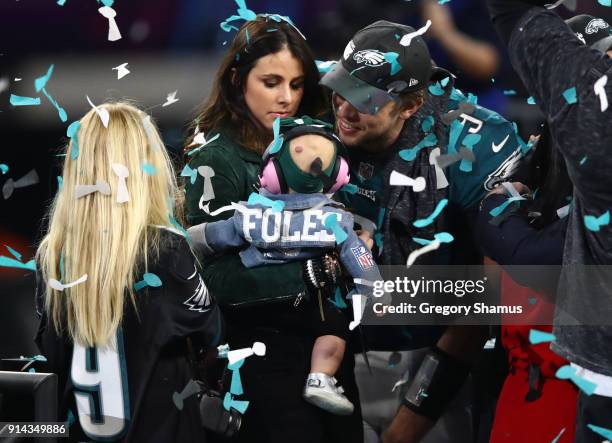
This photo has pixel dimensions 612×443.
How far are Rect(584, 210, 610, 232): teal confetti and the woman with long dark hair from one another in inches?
29.5

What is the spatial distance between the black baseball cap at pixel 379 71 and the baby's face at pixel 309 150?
237 millimetres

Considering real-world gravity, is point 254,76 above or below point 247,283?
above

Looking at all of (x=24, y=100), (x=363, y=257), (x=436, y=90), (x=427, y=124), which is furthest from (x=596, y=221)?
(x=24, y=100)

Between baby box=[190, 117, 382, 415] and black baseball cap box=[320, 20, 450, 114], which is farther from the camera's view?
black baseball cap box=[320, 20, 450, 114]

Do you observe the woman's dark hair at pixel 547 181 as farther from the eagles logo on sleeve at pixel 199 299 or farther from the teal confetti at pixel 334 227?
the eagles logo on sleeve at pixel 199 299

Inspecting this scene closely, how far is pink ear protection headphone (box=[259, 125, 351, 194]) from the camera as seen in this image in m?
2.42

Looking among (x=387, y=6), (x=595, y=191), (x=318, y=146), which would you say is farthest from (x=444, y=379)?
(x=387, y=6)

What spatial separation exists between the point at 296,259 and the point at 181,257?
310 millimetres

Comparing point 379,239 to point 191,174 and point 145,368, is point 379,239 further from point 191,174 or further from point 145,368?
point 145,368

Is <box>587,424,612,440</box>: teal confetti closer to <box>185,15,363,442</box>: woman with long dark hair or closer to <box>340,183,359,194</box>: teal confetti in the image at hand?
<box>185,15,363,442</box>: woman with long dark hair

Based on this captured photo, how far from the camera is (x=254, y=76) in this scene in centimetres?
277

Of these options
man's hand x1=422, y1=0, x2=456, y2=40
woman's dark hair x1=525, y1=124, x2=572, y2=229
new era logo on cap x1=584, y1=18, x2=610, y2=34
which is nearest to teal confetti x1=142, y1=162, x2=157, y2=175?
woman's dark hair x1=525, y1=124, x2=572, y2=229

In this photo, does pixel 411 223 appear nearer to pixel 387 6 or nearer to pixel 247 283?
pixel 247 283

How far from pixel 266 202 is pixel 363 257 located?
270mm
